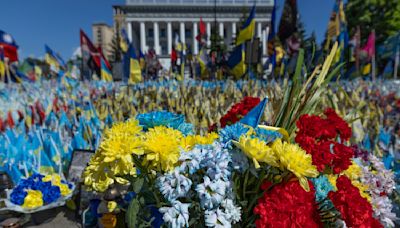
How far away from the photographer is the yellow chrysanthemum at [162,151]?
74cm

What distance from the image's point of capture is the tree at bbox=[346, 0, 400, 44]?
80.3 ft

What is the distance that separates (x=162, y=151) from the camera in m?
0.74

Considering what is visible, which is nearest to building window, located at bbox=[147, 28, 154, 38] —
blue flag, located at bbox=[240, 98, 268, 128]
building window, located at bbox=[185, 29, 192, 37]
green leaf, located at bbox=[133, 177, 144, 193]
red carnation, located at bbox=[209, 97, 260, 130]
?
building window, located at bbox=[185, 29, 192, 37]

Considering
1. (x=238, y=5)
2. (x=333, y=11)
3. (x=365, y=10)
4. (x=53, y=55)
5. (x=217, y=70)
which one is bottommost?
(x=217, y=70)

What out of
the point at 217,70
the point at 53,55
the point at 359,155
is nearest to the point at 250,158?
the point at 359,155

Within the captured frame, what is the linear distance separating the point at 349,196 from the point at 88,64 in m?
13.8

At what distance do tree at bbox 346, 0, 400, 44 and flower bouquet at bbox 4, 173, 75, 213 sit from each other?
1093 inches

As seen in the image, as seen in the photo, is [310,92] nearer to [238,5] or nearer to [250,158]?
[250,158]

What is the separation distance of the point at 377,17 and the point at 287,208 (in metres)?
30.7

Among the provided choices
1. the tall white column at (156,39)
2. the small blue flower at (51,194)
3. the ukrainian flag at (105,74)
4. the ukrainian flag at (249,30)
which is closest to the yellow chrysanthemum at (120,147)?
the small blue flower at (51,194)

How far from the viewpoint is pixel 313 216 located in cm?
75

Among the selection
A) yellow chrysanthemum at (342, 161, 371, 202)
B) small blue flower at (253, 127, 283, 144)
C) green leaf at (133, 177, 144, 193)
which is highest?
small blue flower at (253, 127, 283, 144)

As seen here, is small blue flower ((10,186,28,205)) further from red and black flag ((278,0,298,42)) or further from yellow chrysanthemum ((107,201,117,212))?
red and black flag ((278,0,298,42))

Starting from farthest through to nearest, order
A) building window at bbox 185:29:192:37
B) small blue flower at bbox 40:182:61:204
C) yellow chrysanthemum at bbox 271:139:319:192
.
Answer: building window at bbox 185:29:192:37
small blue flower at bbox 40:182:61:204
yellow chrysanthemum at bbox 271:139:319:192
